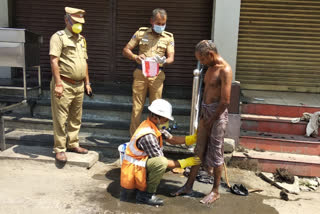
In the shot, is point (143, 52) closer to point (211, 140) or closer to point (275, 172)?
point (211, 140)

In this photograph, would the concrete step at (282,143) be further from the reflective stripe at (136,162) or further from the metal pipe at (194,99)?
the reflective stripe at (136,162)

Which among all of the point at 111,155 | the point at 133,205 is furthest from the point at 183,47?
the point at 133,205

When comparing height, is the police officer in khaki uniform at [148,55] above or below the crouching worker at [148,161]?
above

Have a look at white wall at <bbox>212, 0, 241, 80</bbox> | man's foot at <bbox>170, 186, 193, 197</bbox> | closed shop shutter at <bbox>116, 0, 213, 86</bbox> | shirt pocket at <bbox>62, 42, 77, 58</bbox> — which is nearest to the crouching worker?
man's foot at <bbox>170, 186, 193, 197</bbox>

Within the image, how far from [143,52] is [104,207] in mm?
2360

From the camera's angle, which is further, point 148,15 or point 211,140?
point 148,15

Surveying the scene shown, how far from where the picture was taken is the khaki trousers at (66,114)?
443cm

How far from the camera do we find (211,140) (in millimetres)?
3797

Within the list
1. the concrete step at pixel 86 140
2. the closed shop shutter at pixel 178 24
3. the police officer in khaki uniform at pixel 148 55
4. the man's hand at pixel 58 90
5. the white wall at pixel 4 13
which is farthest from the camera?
the closed shop shutter at pixel 178 24

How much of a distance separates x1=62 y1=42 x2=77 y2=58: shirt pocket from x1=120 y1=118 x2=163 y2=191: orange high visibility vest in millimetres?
1560

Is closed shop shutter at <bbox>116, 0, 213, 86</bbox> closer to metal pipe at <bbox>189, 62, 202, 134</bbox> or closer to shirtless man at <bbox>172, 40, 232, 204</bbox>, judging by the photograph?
metal pipe at <bbox>189, 62, 202, 134</bbox>

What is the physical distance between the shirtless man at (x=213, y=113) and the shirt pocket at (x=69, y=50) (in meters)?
1.80

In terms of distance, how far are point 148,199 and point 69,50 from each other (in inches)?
89.3

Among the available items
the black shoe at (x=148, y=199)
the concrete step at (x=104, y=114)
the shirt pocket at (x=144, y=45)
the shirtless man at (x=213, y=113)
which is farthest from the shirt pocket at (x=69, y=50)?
the black shoe at (x=148, y=199)
